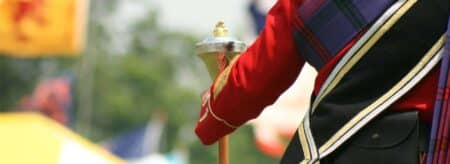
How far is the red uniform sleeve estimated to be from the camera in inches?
99.2

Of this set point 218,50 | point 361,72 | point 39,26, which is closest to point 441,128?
point 361,72

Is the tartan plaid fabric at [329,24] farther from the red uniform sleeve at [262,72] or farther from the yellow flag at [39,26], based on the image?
the yellow flag at [39,26]

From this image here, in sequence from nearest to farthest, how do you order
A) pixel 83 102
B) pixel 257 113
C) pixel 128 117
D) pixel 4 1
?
1. pixel 257 113
2. pixel 4 1
3. pixel 83 102
4. pixel 128 117

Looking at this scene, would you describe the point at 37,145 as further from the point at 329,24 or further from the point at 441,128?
the point at 441,128

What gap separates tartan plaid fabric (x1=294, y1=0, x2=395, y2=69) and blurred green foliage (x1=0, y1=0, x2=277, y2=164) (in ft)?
118

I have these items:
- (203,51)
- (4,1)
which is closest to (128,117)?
(4,1)

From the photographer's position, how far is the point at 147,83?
136 feet

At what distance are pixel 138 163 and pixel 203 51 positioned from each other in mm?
15608

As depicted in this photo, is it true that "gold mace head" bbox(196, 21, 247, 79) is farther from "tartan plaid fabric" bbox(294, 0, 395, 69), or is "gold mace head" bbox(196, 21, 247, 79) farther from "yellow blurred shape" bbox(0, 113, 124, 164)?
"yellow blurred shape" bbox(0, 113, 124, 164)

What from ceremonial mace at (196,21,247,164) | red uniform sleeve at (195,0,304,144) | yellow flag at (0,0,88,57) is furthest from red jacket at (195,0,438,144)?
yellow flag at (0,0,88,57)

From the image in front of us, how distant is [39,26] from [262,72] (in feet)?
36.3

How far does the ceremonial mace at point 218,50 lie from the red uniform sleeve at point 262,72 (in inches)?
4.9

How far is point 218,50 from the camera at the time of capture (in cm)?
278

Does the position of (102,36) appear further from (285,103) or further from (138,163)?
(285,103)
